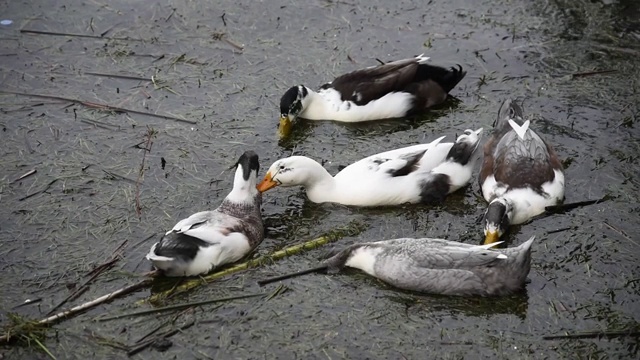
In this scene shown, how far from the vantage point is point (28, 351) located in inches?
266

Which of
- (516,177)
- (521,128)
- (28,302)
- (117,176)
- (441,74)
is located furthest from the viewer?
(441,74)

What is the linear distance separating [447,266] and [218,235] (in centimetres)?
194

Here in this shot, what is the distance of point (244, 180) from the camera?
8.12 m

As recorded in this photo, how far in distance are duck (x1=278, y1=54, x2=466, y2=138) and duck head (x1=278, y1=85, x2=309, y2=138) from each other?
0.02m

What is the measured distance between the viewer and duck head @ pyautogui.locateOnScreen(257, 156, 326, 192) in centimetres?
841

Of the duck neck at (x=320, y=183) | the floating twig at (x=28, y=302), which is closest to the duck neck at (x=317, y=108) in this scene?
the duck neck at (x=320, y=183)

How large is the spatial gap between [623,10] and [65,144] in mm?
7442

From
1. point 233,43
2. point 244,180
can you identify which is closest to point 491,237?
point 244,180

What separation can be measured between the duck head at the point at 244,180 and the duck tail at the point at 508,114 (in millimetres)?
2694

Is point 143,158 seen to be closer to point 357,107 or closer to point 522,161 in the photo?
point 357,107

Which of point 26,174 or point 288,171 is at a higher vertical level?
point 26,174

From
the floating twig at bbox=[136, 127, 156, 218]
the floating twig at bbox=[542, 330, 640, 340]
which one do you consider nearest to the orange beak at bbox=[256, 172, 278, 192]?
the floating twig at bbox=[136, 127, 156, 218]

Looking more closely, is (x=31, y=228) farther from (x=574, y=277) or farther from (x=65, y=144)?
(x=574, y=277)

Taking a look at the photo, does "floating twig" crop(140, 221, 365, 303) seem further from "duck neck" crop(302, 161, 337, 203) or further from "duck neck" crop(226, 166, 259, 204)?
"duck neck" crop(226, 166, 259, 204)
